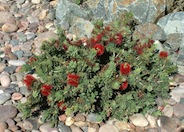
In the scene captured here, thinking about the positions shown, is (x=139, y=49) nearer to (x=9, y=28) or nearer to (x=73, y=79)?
(x=73, y=79)

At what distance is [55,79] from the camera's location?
11.2 ft

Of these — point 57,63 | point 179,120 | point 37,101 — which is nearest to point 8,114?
point 37,101

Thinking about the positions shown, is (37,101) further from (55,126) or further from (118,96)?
(118,96)

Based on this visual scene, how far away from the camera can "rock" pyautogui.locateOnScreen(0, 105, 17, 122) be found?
3.54 m

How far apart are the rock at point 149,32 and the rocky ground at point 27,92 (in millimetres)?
549

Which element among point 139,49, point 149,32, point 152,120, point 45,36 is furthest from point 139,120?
point 45,36

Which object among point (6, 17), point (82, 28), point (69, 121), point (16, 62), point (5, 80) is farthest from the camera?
point (6, 17)

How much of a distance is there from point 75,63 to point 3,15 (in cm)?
221

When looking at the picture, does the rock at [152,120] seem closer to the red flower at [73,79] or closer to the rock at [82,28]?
the red flower at [73,79]

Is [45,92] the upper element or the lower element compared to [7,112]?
upper

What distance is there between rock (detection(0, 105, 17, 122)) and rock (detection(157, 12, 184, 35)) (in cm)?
198

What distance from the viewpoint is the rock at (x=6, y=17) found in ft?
16.7

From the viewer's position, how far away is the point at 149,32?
4492 millimetres

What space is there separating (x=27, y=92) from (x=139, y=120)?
1.11 m
